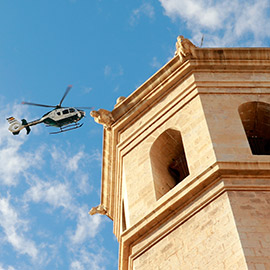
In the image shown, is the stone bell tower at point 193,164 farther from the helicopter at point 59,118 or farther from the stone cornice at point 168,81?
the helicopter at point 59,118

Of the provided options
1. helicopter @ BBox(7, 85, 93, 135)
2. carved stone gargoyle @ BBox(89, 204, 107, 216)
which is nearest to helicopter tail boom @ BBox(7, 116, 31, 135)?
helicopter @ BBox(7, 85, 93, 135)

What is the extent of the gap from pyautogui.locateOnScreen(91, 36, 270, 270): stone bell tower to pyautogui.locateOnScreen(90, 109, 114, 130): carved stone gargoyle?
35 millimetres

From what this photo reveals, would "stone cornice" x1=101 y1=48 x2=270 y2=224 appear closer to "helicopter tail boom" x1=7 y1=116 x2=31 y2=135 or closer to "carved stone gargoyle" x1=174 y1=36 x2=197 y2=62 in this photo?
"carved stone gargoyle" x1=174 y1=36 x2=197 y2=62

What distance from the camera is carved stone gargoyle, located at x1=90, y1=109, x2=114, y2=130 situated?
2444 centimetres

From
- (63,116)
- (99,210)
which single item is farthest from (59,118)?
(99,210)

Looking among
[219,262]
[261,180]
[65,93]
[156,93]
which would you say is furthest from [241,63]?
[65,93]

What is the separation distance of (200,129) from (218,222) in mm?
4119

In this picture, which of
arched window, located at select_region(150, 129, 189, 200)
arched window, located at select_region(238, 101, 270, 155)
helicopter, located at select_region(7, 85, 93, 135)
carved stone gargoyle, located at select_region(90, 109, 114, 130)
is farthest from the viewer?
helicopter, located at select_region(7, 85, 93, 135)

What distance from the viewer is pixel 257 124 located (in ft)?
73.3

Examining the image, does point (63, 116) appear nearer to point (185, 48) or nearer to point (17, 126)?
point (17, 126)

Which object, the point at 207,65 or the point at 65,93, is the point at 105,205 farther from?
the point at 65,93

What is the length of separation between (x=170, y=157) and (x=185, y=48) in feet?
12.6

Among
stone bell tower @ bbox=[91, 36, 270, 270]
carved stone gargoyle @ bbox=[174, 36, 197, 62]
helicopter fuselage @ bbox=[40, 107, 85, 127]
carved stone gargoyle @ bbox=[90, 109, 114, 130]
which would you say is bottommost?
stone bell tower @ bbox=[91, 36, 270, 270]

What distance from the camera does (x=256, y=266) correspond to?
49.7 ft
